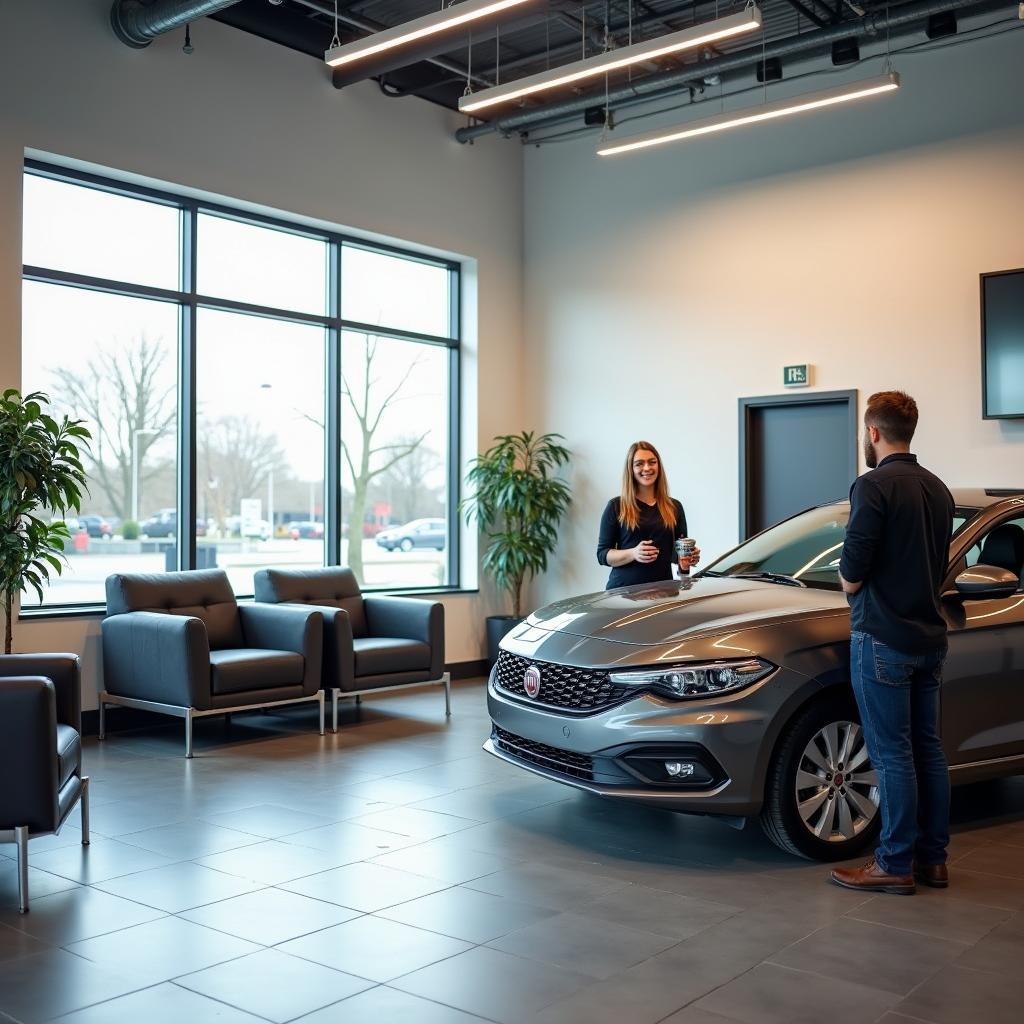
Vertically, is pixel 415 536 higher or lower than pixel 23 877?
higher

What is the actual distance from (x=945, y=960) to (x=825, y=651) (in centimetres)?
108

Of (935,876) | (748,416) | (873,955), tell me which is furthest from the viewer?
(748,416)

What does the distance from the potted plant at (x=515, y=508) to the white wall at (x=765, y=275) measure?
24 centimetres

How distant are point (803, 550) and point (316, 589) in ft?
11.7

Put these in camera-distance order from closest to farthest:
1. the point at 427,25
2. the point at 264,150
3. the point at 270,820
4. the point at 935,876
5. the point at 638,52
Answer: the point at 935,876
the point at 270,820
the point at 427,25
the point at 638,52
the point at 264,150

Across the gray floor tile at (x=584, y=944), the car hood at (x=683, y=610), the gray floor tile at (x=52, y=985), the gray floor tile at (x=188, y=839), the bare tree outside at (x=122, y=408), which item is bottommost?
the gray floor tile at (x=188, y=839)

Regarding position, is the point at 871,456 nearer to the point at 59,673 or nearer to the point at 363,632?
the point at 59,673

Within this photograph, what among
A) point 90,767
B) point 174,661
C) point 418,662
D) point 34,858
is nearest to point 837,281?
point 418,662

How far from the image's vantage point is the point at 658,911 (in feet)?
11.1

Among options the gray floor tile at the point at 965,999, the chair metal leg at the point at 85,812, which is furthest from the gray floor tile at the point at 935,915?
the chair metal leg at the point at 85,812

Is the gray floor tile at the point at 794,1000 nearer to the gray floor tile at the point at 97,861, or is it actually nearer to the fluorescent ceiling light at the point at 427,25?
the gray floor tile at the point at 97,861

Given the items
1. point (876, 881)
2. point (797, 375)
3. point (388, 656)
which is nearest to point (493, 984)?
point (876, 881)

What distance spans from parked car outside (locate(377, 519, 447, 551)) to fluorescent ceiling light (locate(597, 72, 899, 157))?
10.3 feet

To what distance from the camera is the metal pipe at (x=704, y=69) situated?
269 inches
